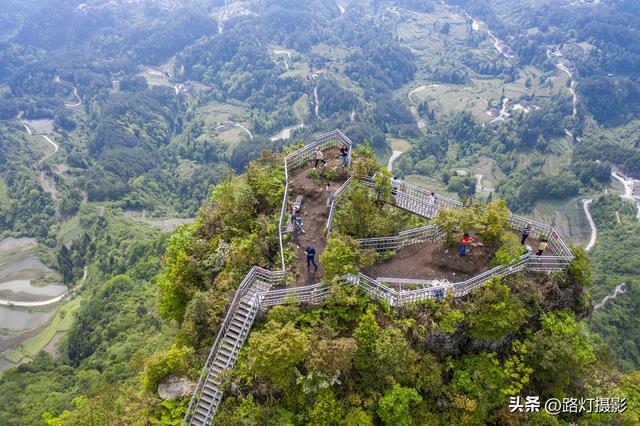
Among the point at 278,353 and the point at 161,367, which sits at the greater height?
the point at 278,353

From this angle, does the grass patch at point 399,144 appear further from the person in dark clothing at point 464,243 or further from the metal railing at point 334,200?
the person in dark clothing at point 464,243

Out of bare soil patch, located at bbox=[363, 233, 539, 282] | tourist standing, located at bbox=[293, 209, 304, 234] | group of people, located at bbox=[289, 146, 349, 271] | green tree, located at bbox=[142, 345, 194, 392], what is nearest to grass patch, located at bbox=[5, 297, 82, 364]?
green tree, located at bbox=[142, 345, 194, 392]

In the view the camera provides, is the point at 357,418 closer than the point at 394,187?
Yes

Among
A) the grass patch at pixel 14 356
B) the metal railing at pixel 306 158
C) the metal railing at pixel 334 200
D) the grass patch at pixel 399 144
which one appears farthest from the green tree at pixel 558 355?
the grass patch at pixel 399 144

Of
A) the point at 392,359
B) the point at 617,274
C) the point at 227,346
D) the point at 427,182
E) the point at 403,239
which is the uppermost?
the point at 403,239

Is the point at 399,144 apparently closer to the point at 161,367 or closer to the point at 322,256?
the point at 322,256

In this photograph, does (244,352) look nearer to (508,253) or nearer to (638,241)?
(508,253)

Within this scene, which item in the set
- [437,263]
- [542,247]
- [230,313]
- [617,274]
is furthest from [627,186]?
[230,313]

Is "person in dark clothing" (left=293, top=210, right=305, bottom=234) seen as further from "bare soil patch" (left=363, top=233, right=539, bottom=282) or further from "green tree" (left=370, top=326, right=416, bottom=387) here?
"green tree" (left=370, top=326, right=416, bottom=387)

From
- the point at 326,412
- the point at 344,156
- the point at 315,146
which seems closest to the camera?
the point at 326,412
